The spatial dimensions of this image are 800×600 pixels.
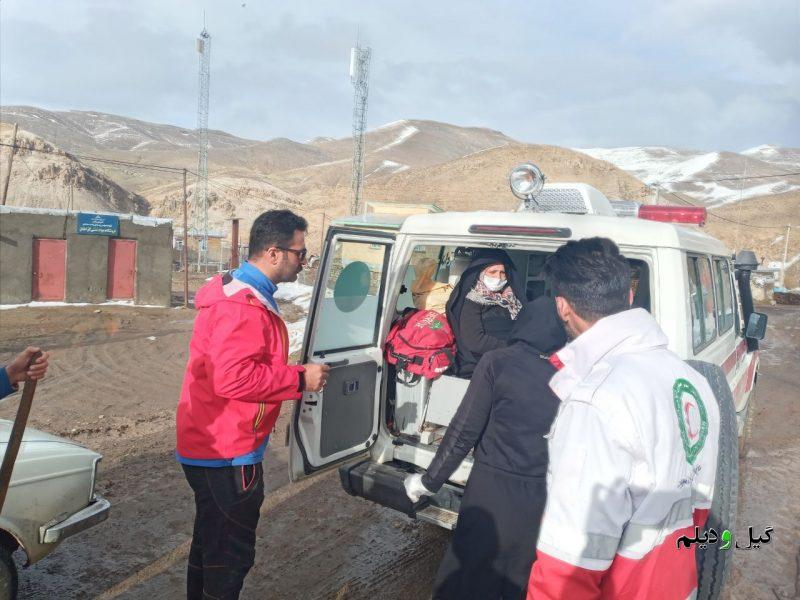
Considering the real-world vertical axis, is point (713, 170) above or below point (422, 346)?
above

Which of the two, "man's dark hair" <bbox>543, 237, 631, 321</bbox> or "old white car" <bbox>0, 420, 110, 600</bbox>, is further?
"old white car" <bbox>0, 420, 110, 600</bbox>

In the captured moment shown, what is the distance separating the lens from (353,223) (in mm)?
3615

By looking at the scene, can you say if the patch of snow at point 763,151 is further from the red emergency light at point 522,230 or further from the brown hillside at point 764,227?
the red emergency light at point 522,230

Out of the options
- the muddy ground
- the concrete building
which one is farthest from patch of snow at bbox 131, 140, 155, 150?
the muddy ground

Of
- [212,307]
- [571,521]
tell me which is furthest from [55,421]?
[571,521]

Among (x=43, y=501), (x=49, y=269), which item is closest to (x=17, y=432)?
(x=43, y=501)

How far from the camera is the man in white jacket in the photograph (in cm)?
142

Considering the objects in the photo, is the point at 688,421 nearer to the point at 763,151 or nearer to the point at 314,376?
the point at 314,376

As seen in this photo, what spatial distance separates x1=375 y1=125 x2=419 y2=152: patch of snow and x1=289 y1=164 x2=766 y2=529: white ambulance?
374 feet

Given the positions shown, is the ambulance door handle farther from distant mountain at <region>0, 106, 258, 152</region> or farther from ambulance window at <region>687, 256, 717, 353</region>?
distant mountain at <region>0, 106, 258, 152</region>

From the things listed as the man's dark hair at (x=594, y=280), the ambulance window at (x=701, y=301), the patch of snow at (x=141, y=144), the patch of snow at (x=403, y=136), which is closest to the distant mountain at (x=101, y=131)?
the patch of snow at (x=141, y=144)

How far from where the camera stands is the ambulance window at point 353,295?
138 inches

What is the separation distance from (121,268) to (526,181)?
1703 centimetres

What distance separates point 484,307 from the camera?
3646 mm
